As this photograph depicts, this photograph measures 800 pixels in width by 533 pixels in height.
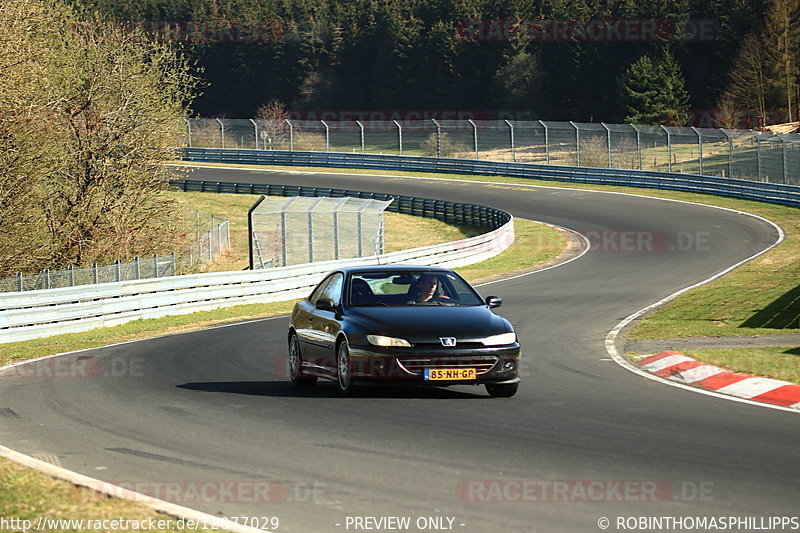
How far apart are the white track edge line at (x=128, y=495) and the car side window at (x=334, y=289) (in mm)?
4990

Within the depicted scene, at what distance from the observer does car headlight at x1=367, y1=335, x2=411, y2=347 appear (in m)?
11.6

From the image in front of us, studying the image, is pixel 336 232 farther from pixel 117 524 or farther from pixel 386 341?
pixel 117 524

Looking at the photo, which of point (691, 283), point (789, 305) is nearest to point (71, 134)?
point (691, 283)

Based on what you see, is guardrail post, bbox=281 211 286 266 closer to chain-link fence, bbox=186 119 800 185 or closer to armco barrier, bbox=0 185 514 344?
armco barrier, bbox=0 185 514 344

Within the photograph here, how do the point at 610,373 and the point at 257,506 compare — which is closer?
the point at 257,506

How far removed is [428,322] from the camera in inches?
466

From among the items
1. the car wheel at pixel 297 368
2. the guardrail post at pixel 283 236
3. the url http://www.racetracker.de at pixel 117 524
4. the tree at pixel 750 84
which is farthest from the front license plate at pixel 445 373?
the tree at pixel 750 84

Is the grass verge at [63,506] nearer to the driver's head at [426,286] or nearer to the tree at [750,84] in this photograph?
the driver's head at [426,286]

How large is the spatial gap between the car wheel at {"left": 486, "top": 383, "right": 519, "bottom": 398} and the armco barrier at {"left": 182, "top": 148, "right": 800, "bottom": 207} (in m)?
36.1

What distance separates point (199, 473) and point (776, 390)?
6.81m

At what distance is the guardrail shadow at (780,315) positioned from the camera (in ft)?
61.8

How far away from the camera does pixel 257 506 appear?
729cm

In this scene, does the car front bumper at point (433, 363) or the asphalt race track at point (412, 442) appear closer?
the asphalt race track at point (412, 442)

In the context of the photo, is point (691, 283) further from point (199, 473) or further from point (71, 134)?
point (199, 473)
